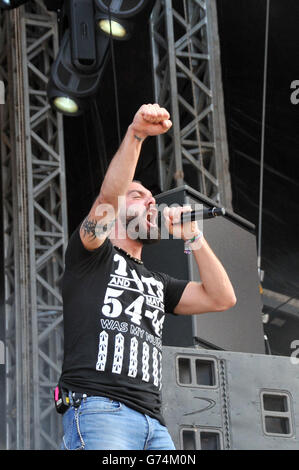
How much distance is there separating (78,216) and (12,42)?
7.66ft

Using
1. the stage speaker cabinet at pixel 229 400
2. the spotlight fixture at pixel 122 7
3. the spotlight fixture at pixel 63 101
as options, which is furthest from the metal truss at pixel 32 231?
the stage speaker cabinet at pixel 229 400

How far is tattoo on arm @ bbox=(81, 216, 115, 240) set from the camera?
8.55 feet

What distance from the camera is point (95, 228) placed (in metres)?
2.61

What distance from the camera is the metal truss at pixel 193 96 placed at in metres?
6.59

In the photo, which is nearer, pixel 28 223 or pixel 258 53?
pixel 258 53

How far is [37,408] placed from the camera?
27.5ft

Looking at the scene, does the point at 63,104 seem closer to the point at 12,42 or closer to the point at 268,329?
the point at 12,42

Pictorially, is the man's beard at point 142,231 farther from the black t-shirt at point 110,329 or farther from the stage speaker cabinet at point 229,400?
the stage speaker cabinet at point 229,400

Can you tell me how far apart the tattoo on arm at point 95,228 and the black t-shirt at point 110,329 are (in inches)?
2.7

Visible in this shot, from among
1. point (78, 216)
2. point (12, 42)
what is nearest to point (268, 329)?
point (78, 216)

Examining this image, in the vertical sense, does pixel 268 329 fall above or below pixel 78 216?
below

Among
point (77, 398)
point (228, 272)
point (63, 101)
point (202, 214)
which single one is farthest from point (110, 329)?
point (63, 101)

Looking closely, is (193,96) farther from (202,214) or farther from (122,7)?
(202,214)
